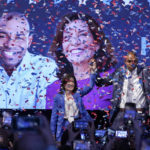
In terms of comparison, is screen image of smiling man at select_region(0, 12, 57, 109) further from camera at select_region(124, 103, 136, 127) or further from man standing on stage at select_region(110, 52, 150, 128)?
camera at select_region(124, 103, 136, 127)

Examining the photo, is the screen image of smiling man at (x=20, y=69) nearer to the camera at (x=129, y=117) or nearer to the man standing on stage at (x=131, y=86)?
the man standing on stage at (x=131, y=86)

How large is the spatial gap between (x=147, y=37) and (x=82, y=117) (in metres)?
2.02

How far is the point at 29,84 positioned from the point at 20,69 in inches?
15.1

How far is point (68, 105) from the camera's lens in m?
6.64

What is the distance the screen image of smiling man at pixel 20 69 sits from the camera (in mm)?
6645

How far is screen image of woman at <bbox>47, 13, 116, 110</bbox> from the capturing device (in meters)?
6.59

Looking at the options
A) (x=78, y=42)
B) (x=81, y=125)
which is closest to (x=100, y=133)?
(x=81, y=125)

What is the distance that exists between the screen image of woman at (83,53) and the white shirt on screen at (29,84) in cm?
15

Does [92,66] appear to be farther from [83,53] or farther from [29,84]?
[29,84]

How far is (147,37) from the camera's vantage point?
6598 millimetres

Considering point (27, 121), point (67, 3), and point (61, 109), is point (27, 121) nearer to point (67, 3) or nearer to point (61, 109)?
point (61, 109)

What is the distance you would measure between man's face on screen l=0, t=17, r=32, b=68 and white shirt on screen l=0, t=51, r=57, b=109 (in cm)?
25

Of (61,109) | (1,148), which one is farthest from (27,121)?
A: (61,109)

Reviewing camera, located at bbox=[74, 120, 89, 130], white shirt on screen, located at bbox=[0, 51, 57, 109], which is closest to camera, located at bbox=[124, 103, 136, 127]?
camera, located at bbox=[74, 120, 89, 130]
